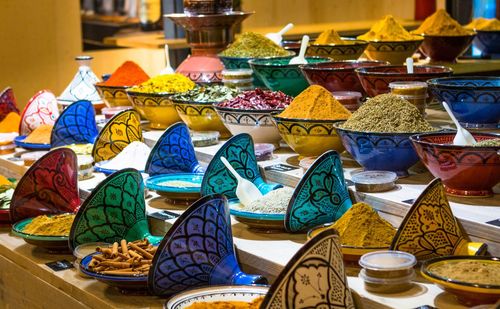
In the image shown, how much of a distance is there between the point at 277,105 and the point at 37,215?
0.86m

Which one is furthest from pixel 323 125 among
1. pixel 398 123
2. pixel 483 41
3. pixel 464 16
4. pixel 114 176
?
pixel 464 16

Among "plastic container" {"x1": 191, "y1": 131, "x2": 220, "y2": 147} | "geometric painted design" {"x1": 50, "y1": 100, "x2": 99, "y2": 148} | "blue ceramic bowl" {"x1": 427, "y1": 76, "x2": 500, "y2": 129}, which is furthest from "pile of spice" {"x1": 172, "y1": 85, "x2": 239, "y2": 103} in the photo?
"blue ceramic bowl" {"x1": 427, "y1": 76, "x2": 500, "y2": 129}

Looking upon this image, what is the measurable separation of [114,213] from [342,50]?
1.72 meters

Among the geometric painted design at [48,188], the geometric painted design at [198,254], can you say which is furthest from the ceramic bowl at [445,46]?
the geometric painted design at [198,254]

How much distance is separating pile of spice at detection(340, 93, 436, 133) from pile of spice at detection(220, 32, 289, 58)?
4.35 feet

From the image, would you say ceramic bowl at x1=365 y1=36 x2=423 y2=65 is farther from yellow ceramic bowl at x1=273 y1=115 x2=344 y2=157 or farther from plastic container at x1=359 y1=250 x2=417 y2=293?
plastic container at x1=359 y1=250 x2=417 y2=293

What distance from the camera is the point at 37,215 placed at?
2887mm

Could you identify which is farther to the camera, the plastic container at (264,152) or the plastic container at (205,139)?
the plastic container at (205,139)

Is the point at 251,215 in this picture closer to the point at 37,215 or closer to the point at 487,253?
the point at 487,253

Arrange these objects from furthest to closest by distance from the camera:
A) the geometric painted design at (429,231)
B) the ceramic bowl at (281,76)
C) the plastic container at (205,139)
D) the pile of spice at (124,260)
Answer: the ceramic bowl at (281,76), the plastic container at (205,139), the pile of spice at (124,260), the geometric painted design at (429,231)

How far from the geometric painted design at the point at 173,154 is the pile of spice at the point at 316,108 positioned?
0.35 metres

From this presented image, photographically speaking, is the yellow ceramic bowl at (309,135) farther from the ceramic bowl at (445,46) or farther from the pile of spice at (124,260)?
the ceramic bowl at (445,46)

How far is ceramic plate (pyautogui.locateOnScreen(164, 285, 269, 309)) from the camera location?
6.73 feet

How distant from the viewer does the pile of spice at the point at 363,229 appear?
2154 millimetres
